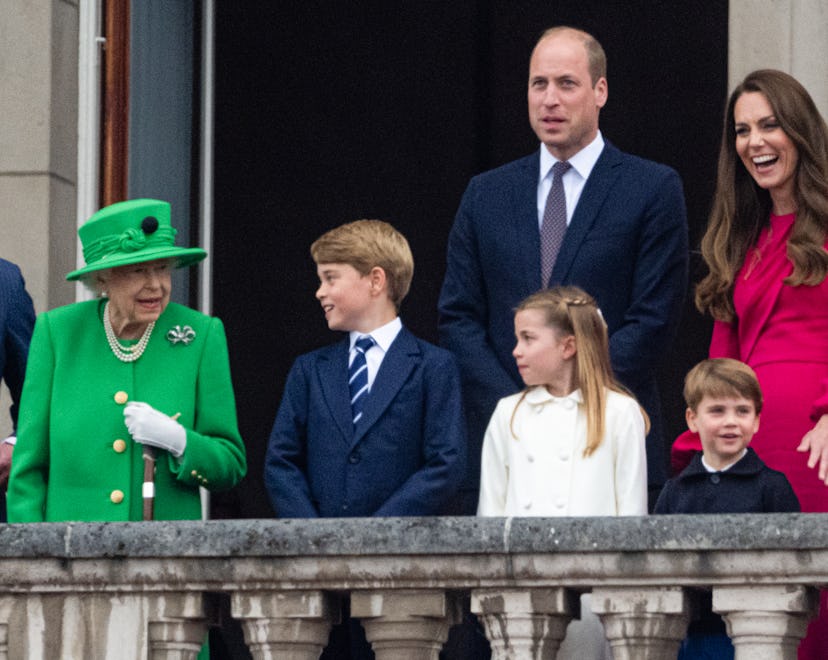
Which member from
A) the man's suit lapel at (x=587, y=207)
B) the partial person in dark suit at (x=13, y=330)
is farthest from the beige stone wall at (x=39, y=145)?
the man's suit lapel at (x=587, y=207)

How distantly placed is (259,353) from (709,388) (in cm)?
618

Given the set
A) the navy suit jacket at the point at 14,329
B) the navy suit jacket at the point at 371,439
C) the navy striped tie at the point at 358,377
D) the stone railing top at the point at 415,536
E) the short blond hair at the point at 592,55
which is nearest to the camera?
the stone railing top at the point at 415,536

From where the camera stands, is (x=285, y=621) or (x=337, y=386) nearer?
(x=285, y=621)

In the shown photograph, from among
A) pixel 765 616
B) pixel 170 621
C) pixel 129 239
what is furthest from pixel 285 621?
pixel 129 239

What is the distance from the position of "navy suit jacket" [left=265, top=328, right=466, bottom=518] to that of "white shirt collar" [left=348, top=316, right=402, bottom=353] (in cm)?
4

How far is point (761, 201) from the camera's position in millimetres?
6250

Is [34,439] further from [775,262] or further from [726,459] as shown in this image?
[775,262]

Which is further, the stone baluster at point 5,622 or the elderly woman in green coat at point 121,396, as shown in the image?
the elderly woman in green coat at point 121,396

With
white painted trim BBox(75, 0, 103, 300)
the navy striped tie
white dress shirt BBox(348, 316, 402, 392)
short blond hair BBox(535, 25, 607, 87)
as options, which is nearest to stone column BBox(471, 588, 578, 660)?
the navy striped tie

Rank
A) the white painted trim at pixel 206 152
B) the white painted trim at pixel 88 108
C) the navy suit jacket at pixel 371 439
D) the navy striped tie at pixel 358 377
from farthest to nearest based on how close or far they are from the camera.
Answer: the white painted trim at pixel 206 152 < the white painted trim at pixel 88 108 < the navy striped tie at pixel 358 377 < the navy suit jacket at pixel 371 439

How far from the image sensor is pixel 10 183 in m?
8.38

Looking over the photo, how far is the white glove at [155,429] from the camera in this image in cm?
599

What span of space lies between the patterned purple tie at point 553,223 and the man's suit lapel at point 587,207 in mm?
24

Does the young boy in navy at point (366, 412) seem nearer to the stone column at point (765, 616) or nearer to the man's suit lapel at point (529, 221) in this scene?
the man's suit lapel at point (529, 221)
